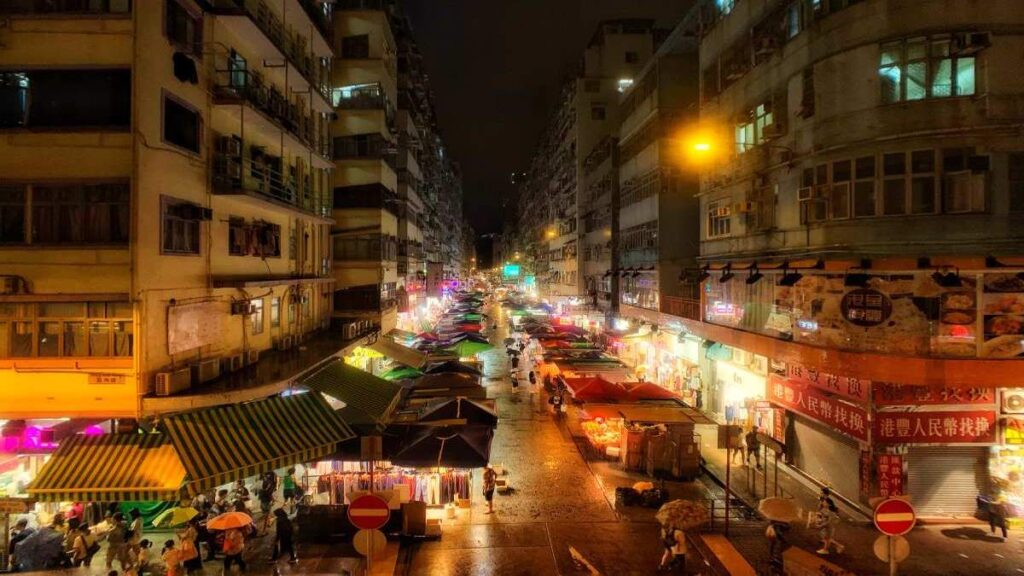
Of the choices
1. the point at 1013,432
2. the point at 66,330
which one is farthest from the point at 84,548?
the point at 1013,432

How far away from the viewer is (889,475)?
1558cm

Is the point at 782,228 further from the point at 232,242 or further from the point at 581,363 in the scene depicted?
the point at 232,242

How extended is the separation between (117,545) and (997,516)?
22048 mm

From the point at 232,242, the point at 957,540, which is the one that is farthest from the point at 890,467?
the point at 232,242

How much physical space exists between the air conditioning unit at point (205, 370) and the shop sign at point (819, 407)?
58.5 ft

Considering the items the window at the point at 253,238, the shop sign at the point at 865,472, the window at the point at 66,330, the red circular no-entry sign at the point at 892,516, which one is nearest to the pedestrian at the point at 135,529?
the window at the point at 66,330

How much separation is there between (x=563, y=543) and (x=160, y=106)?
14417mm

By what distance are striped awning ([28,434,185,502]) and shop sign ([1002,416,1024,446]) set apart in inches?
818

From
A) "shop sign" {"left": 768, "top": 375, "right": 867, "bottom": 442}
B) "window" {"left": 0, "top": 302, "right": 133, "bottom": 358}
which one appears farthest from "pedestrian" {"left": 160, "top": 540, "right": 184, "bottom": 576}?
"shop sign" {"left": 768, "top": 375, "right": 867, "bottom": 442}

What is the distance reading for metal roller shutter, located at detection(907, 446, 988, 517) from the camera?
15.9 meters

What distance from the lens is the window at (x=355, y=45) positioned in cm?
2902

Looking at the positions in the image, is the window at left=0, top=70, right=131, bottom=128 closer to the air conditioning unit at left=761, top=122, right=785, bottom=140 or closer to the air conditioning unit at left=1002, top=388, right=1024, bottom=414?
the air conditioning unit at left=761, top=122, right=785, bottom=140

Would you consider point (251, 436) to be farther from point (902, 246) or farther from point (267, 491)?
point (902, 246)

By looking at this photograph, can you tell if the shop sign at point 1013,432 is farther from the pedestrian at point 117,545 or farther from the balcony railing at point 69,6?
the balcony railing at point 69,6
